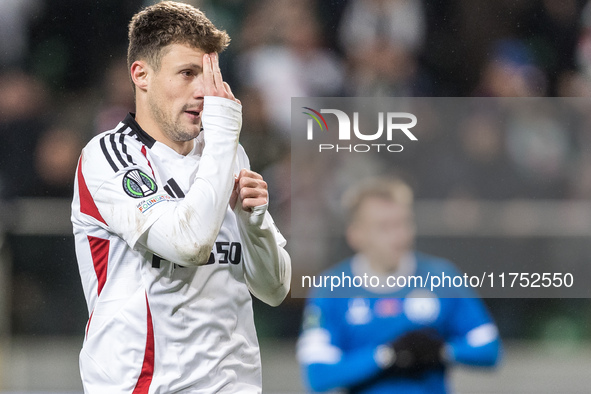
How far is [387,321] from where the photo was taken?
122 inches

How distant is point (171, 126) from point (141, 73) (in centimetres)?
18

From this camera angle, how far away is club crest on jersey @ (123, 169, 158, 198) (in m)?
1.78

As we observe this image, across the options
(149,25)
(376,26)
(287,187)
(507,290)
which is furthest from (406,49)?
(149,25)

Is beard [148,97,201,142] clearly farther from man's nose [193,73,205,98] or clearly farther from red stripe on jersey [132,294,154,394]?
red stripe on jersey [132,294,154,394]

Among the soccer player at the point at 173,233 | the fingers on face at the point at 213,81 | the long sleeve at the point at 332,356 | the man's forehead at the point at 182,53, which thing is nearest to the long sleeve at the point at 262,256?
the soccer player at the point at 173,233

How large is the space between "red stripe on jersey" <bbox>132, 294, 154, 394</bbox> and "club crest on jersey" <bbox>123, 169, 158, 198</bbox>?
268mm

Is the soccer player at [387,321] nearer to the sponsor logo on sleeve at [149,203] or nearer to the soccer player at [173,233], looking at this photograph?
the soccer player at [173,233]

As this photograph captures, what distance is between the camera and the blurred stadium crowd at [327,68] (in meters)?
3.16

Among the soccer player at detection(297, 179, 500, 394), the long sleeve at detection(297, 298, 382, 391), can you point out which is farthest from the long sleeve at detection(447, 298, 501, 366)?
the long sleeve at detection(297, 298, 382, 391)

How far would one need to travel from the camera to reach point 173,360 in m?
1.84

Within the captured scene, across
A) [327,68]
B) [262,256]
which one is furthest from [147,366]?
[327,68]

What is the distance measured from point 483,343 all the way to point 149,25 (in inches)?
71.4

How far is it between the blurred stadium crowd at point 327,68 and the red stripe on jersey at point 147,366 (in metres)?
1.38

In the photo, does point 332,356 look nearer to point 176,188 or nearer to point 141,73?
point 176,188
